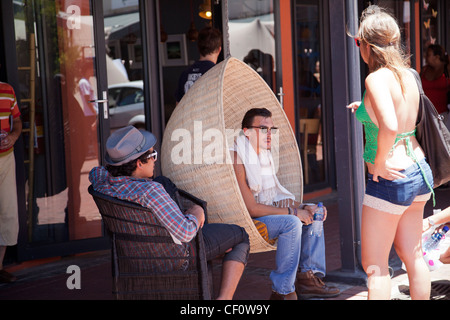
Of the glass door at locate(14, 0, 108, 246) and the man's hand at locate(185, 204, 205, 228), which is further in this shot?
the glass door at locate(14, 0, 108, 246)

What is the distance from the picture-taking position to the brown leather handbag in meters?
3.27

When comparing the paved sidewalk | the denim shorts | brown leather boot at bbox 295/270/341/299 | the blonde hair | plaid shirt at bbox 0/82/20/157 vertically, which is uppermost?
the blonde hair

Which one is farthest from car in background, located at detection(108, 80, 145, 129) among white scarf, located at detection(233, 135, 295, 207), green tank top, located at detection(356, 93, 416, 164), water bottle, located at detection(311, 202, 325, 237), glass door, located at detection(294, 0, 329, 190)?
green tank top, located at detection(356, 93, 416, 164)

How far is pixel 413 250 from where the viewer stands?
10.7ft

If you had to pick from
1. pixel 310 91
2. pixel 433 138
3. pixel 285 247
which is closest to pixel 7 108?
pixel 285 247

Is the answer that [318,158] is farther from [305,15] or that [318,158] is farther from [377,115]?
[377,115]

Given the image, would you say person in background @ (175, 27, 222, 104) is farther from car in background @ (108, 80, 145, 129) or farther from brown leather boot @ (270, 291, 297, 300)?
brown leather boot @ (270, 291, 297, 300)

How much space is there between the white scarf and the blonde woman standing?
3.08 feet

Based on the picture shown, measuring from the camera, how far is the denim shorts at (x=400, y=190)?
3090mm

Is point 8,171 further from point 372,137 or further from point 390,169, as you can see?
point 390,169

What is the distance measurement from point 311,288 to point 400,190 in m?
1.31

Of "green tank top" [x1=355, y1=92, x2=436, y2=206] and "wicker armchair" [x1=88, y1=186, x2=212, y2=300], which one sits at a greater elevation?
"green tank top" [x1=355, y1=92, x2=436, y2=206]

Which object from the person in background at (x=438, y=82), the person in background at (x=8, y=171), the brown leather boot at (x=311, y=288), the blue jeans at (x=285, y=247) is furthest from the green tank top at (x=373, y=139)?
the person in background at (x=438, y=82)

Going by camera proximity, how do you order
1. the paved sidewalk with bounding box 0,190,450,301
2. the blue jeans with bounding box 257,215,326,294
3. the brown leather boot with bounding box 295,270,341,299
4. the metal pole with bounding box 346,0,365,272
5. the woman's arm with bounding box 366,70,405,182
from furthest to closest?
1. the metal pole with bounding box 346,0,365,272
2. the paved sidewalk with bounding box 0,190,450,301
3. the brown leather boot with bounding box 295,270,341,299
4. the blue jeans with bounding box 257,215,326,294
5. the woman's arm with bounding box 366,70,405,182
